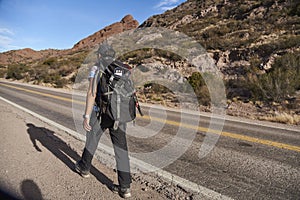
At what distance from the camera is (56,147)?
13.5 feet

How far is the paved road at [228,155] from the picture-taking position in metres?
2.81

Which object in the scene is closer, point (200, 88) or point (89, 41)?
point (200, 88)

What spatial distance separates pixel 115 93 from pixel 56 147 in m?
2.38

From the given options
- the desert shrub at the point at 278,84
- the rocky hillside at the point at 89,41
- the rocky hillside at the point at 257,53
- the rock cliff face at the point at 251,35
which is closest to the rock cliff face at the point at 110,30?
the rocky hillside at the point at 89,41

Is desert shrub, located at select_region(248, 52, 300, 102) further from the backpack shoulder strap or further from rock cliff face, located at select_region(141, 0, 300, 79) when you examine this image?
the backpack shoulder strap

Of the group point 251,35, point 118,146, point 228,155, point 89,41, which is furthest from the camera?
point 89,41

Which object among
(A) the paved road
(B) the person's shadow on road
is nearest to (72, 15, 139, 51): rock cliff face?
(B) the person's shadow on road

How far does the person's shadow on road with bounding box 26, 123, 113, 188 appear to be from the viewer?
3061mm

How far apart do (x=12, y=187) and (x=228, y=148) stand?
3723mm

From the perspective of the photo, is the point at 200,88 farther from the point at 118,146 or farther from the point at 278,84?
the point at 118,146

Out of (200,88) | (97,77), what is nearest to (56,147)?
(97,77)

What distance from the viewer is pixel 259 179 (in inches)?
118

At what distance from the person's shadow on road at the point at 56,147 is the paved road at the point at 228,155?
828mm

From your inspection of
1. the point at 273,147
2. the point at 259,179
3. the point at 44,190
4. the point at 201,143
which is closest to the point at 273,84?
the point at 273,147
